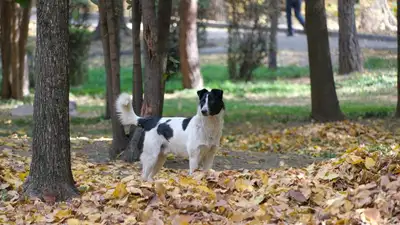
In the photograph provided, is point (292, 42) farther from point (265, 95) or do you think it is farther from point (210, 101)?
point (210, 101)

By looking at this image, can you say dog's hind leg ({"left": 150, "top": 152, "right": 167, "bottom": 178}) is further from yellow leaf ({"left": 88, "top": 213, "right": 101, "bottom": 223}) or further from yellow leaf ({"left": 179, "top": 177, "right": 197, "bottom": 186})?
yellow leaf ({"left": 88, "top": 213, "right": 101, "bottom": 223})

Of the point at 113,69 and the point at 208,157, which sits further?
the point at 113,69

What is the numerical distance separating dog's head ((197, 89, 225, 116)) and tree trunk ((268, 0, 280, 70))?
60.3 feet

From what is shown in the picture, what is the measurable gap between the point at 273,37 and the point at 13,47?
384 inches

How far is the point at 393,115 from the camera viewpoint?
19734mm

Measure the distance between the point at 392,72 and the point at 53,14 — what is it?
21137 mm

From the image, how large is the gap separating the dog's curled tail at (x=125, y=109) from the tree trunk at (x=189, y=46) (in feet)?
55.4

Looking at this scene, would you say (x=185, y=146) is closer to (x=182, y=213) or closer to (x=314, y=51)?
(x=182, y=213)

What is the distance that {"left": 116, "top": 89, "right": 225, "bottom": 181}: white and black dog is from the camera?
10.8 m

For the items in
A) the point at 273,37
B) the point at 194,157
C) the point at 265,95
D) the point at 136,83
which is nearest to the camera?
the point at 194,157

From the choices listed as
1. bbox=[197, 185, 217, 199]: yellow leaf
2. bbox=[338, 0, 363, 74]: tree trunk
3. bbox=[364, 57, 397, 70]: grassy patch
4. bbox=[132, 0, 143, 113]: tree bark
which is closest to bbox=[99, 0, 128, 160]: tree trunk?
bbox=[132, 0, 143, 113]: tree bark

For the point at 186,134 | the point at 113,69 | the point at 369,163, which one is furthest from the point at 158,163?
the point at 369,163

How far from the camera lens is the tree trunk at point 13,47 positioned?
25781 millimetres

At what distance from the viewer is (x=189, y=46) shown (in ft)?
95.0
